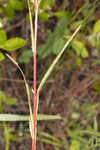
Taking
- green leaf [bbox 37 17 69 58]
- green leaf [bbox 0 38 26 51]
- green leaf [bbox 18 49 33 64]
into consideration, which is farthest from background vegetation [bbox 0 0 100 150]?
green leaf [bbox 0 38 26 51]

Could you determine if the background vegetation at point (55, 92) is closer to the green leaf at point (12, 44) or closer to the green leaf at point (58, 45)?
the green leaf at point (58, 45)

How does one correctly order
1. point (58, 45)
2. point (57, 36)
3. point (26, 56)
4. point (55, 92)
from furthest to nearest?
point (55, 92) < point (26, 56) < point (57, 36) < point (58, 45)

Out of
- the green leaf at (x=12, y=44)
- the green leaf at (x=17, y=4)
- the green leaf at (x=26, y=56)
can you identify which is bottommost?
the green leaf at (x=26, y=56)

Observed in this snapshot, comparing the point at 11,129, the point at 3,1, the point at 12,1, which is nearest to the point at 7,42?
the point at 12,1

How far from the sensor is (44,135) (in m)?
2.08

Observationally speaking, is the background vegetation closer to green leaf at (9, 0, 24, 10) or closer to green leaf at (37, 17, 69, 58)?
green leaf at (37, 17, 69, 58)

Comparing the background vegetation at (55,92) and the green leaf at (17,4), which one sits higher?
the green leaf at (17,4)

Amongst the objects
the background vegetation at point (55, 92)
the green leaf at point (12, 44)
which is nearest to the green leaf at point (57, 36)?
the background vegetation at point (55, 92)

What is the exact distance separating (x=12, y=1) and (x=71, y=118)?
1321 millimetres

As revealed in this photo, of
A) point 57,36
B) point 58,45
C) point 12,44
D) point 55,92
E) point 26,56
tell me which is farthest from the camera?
point 55,92

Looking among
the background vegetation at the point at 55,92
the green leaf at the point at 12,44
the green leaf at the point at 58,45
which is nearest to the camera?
the green leaf at the point at 12,44

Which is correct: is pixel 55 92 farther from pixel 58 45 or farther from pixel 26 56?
pixel 58 45

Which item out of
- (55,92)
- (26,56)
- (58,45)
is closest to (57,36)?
(58,45)

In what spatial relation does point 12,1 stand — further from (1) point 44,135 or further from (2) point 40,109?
(1) point 44,135
